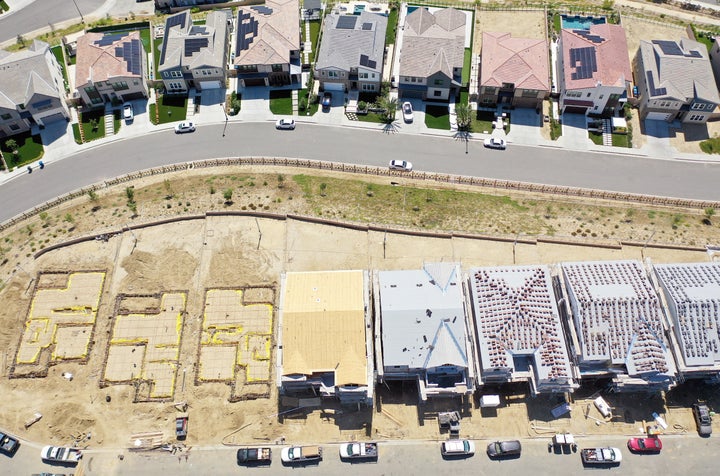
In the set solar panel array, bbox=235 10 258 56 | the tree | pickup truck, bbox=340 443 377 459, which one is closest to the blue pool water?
the tree

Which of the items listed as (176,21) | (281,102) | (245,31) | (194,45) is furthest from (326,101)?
(176,21)

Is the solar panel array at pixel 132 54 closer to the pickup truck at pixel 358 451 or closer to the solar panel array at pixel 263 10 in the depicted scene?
the solar panel array at pixel 263 10

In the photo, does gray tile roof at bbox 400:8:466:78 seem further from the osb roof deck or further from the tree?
the osb roof deck

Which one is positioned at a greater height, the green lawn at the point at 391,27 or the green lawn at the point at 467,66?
the green lawn at the point at 391,27

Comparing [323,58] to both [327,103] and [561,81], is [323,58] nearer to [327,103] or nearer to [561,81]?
[327,103]

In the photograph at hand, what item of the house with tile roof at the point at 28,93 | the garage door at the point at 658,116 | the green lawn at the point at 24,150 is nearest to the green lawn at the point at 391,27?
the garage door at the point at 658,116

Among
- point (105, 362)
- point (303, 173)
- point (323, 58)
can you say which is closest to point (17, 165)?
point (105, 362)

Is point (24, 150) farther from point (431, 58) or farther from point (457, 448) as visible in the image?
point (457, 448)
